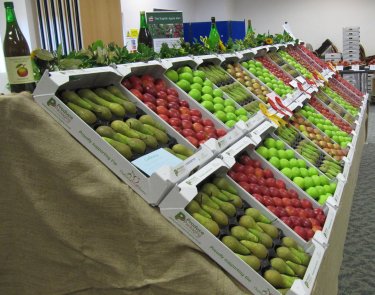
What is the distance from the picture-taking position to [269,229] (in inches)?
68.7

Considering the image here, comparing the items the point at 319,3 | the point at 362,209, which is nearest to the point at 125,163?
the point at 362,209

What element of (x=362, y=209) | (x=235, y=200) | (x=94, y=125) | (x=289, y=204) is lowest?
(x=362, y=209)

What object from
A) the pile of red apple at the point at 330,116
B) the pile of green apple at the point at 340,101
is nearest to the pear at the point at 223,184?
the pile of red apple at the point at 330,116

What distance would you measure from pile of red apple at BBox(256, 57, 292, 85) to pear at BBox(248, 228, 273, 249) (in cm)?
250

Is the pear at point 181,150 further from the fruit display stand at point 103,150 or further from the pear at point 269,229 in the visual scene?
the pear at point 269,229

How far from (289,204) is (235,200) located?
19.1 inches

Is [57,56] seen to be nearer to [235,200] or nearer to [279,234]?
[235,200]

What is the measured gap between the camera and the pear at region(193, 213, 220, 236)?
4.62 ft

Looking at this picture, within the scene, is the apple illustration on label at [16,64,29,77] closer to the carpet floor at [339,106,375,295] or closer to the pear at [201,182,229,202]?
the pear at [201,182,229,202]

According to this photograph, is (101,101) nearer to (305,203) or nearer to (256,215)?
(256,215)

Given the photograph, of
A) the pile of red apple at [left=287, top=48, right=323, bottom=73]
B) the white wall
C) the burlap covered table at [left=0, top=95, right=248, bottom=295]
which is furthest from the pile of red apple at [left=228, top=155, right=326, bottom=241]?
the white wall

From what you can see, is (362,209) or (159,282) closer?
(159,282)

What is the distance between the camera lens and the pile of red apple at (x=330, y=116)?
398cm

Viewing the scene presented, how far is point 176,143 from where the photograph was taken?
71.8 inches
